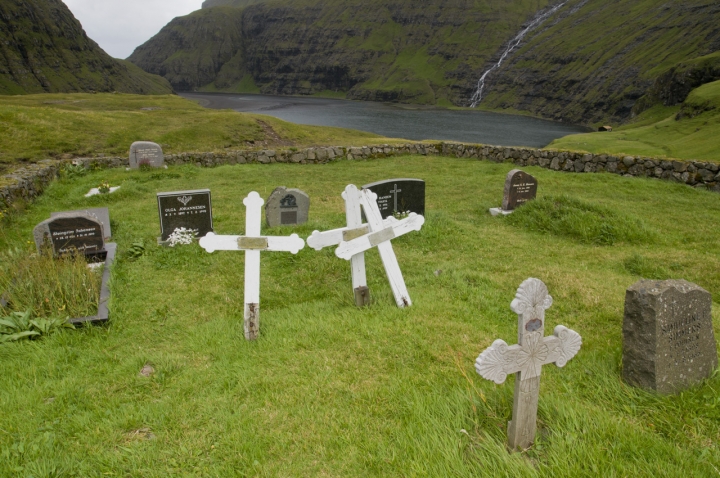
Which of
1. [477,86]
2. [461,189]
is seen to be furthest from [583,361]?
[477,86]

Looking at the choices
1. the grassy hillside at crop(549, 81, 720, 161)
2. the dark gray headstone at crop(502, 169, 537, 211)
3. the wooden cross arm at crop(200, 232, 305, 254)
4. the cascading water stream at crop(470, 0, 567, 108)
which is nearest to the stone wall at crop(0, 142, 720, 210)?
the dark gray headstone at crop(502, 169, 537, 211)

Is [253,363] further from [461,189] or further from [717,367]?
[461,189]

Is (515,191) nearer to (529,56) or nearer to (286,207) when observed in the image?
(286,207)

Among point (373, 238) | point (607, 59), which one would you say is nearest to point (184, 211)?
point (373, 238)

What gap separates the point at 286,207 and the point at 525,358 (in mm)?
8001

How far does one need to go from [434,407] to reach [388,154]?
1893 centimetres

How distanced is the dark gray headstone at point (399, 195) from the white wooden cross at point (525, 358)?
24.7 ft

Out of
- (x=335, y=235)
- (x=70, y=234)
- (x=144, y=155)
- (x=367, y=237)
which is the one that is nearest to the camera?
(x=335, y=235)

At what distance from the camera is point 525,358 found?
280 cm

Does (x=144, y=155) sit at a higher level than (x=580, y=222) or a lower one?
higher

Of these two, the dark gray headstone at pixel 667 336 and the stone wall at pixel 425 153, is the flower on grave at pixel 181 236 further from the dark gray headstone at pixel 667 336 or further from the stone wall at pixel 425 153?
the dark gray headstone at pixel 667 336

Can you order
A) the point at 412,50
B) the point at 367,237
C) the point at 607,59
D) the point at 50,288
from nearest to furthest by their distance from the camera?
the point at 367,237
the point at 50,288
the point at 607,59
the point at 412,50

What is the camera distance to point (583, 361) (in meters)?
3.96

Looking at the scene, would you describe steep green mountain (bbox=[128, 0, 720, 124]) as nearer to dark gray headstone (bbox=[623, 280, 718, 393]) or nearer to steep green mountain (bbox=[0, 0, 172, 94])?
dark gray headstone (bbox=[623, 280, 718, 393])
